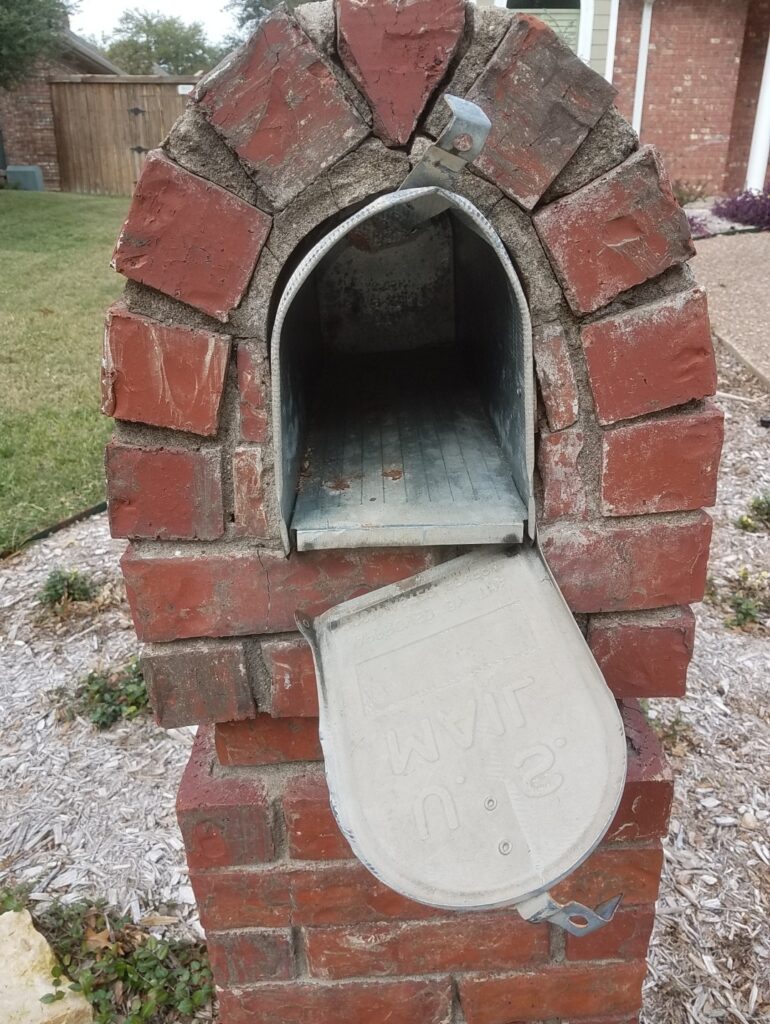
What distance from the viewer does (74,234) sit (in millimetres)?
11203

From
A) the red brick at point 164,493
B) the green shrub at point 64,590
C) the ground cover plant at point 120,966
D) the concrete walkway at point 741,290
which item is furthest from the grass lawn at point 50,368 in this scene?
the concrete walkway at point 741,290

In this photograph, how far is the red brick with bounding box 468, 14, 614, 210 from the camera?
0.98 m

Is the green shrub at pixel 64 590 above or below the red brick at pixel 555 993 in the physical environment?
below

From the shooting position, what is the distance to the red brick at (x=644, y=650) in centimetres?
126

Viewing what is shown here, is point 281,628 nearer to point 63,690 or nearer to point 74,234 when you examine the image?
point 63,690

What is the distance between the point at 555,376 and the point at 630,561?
0.30 meters

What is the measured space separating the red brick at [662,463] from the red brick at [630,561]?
35 millimetres

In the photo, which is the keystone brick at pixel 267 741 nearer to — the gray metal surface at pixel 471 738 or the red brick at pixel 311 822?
the red brick at pixel 311 822

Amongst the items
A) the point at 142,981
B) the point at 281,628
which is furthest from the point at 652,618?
the point at 142,981

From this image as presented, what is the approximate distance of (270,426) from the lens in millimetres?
1126

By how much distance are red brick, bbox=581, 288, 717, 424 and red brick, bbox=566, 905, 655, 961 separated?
91 cm

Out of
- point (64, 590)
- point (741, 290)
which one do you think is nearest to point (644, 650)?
point (64, 590)

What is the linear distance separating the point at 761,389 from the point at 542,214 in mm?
4638

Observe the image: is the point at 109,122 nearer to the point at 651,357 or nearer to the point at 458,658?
the point at 651,357
